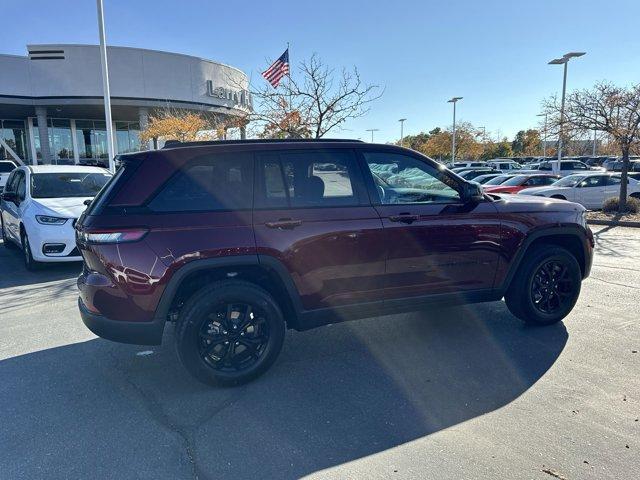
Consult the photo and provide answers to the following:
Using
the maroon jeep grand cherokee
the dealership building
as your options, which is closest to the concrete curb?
the maroon jeep grand cherokee

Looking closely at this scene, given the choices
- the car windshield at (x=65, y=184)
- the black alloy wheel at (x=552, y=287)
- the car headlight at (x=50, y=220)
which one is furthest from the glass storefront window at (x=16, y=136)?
the black alloy wheel at (x=552, y=287)

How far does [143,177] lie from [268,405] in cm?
190

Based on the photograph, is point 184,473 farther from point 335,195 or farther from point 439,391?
point 335,195

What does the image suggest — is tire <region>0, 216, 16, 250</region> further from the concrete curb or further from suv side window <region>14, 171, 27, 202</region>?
the concrete curb

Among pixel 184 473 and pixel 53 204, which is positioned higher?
pixel 53 204

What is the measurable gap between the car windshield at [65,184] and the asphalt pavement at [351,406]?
135 inches

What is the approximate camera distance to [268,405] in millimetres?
3246

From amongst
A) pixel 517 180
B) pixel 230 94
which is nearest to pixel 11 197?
pixel 517 180

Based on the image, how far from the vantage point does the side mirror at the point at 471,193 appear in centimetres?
404

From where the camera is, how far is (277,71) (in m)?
13.7

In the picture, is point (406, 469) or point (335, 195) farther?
point (335, 195)

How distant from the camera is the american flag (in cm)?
1355

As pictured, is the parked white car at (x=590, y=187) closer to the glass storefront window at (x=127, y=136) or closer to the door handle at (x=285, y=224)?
the door handle at (x=285, y=224)

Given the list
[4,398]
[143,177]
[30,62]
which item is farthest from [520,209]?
[30,62]
